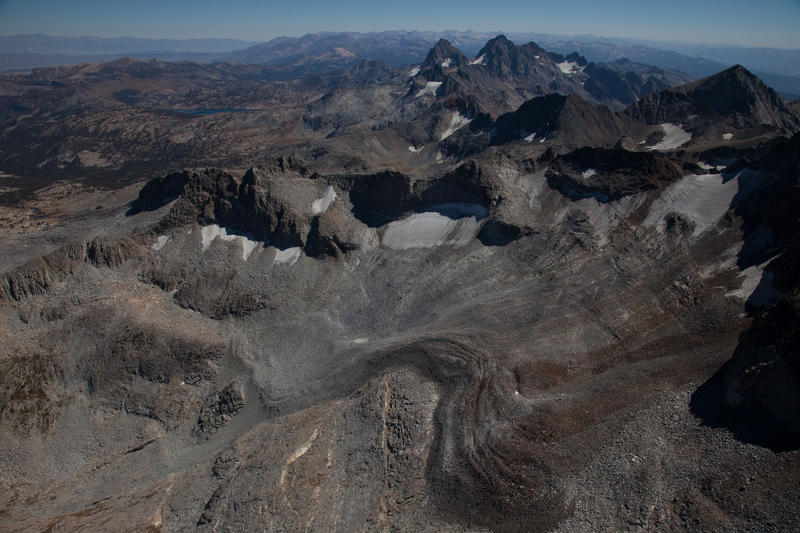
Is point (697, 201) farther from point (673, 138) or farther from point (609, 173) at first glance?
point (673, 138)

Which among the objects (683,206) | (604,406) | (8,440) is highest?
(683,206)

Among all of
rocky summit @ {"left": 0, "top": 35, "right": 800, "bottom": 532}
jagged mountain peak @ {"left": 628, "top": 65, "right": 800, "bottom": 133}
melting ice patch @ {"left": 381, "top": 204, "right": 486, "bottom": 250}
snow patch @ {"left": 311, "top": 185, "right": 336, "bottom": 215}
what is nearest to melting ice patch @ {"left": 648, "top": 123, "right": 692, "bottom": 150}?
jagged mountain peak @ {"left": 628, "top": 65, "right": 800, "bottom": 133}

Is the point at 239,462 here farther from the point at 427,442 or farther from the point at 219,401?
the point at 427,442

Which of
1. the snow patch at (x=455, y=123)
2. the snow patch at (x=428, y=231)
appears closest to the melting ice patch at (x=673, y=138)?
the snow patch at (x=455, y=123)

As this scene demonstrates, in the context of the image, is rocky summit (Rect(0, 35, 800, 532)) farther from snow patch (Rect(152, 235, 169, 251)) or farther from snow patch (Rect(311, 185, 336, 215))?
snow patch (Rect(152, 235, 169, 251))

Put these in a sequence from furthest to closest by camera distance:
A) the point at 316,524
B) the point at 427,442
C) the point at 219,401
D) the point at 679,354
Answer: the point at 219,401
the point at 679,354
the point at 427,442
the point at 316,524

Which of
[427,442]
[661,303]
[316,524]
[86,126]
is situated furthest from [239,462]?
[86,126]

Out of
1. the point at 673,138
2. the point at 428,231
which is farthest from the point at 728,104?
the point at 428,231
